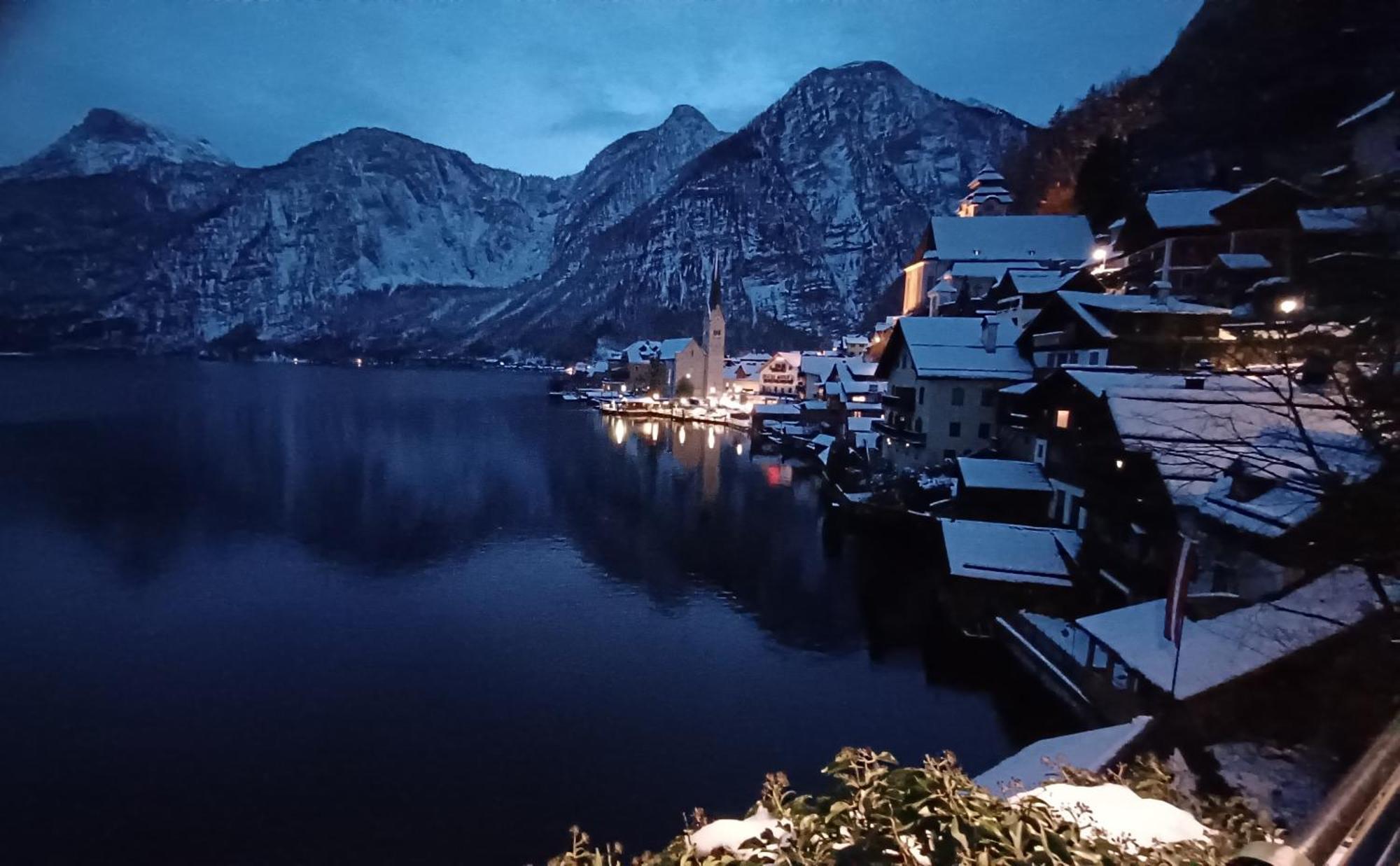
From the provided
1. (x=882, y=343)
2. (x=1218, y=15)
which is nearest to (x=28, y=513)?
(x=882, y=343)

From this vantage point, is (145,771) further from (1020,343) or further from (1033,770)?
(1020,343)

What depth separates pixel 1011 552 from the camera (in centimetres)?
1455

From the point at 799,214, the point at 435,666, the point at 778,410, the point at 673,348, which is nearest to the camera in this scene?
the point at 435,666

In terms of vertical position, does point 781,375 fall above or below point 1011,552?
above

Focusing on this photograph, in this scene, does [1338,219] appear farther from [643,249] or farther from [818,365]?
[643,249]

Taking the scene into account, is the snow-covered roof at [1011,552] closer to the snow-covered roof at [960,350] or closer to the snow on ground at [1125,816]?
the snow-covered roof at [960,350]

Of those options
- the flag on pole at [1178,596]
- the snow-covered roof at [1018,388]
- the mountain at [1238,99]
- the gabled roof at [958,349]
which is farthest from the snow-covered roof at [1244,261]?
the flag on pole at [1178,596]

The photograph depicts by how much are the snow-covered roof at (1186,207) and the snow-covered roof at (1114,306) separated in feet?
18.4

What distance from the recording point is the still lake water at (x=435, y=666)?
31.2 feet

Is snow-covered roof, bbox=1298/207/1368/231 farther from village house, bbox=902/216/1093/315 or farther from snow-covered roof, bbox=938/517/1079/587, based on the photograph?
village house, bbox=902/216/1093/315

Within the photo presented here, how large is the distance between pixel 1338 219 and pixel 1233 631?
278 inches

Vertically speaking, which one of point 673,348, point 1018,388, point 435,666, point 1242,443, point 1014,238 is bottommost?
point 435,666

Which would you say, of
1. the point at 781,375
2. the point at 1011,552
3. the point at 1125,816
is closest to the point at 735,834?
the point at 1125,816

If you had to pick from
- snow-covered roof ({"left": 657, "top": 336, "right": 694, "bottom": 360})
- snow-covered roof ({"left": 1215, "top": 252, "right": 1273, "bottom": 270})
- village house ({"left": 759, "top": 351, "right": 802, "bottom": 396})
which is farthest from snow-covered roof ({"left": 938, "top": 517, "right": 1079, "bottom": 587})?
snow-covered roof ({"left": 657, "top": 336, "right": 694, "bottom": 360})
